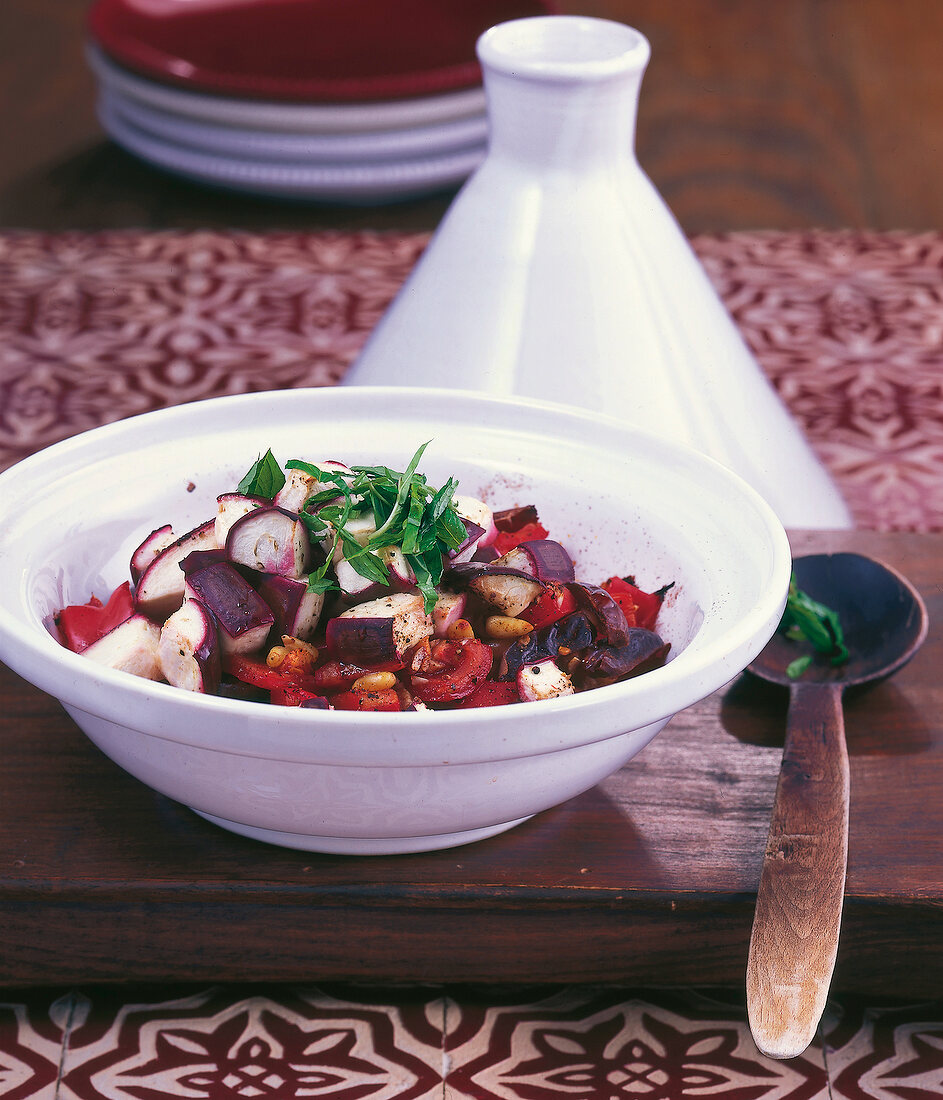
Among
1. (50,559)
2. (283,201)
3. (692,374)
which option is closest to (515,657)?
(50,559)

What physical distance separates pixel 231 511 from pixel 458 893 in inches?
8.2

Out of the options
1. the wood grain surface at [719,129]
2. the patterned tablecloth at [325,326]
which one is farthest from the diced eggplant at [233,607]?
the wood grain surface at [719,129]

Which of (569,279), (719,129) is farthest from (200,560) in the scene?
(719,129)

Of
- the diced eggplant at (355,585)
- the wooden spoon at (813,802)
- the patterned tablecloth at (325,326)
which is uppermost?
the diced eggplant at (355,585)

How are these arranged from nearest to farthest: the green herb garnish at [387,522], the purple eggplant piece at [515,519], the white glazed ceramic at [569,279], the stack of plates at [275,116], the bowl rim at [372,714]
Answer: the bowl rim at [372,714] → the green herb garnish at [387,522] → the purple eggplant piece at [515,519] → the white glazed ceramic at [569,279] → the stack of plates at [275,116]

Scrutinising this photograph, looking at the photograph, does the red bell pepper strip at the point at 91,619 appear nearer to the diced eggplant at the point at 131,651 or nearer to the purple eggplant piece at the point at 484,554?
the diced eggplant at the point at 131,651

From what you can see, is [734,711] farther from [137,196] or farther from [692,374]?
[137,196]

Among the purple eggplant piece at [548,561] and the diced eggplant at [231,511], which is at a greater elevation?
the diced eggplant at [231,511]

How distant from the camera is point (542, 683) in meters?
0.57

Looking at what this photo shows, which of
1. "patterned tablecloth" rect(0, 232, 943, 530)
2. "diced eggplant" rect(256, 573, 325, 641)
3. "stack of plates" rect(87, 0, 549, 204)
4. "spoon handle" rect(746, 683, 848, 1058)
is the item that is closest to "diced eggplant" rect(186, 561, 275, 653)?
"diced eggplant" rect(256, 573, 325, 641)

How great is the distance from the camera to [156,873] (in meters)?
0.60

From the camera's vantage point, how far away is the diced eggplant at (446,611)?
606 mm

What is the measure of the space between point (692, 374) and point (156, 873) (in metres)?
0.48

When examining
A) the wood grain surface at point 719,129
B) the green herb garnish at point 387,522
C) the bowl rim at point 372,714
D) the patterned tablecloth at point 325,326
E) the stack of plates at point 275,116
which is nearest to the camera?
the bowl rim at point 372,714
